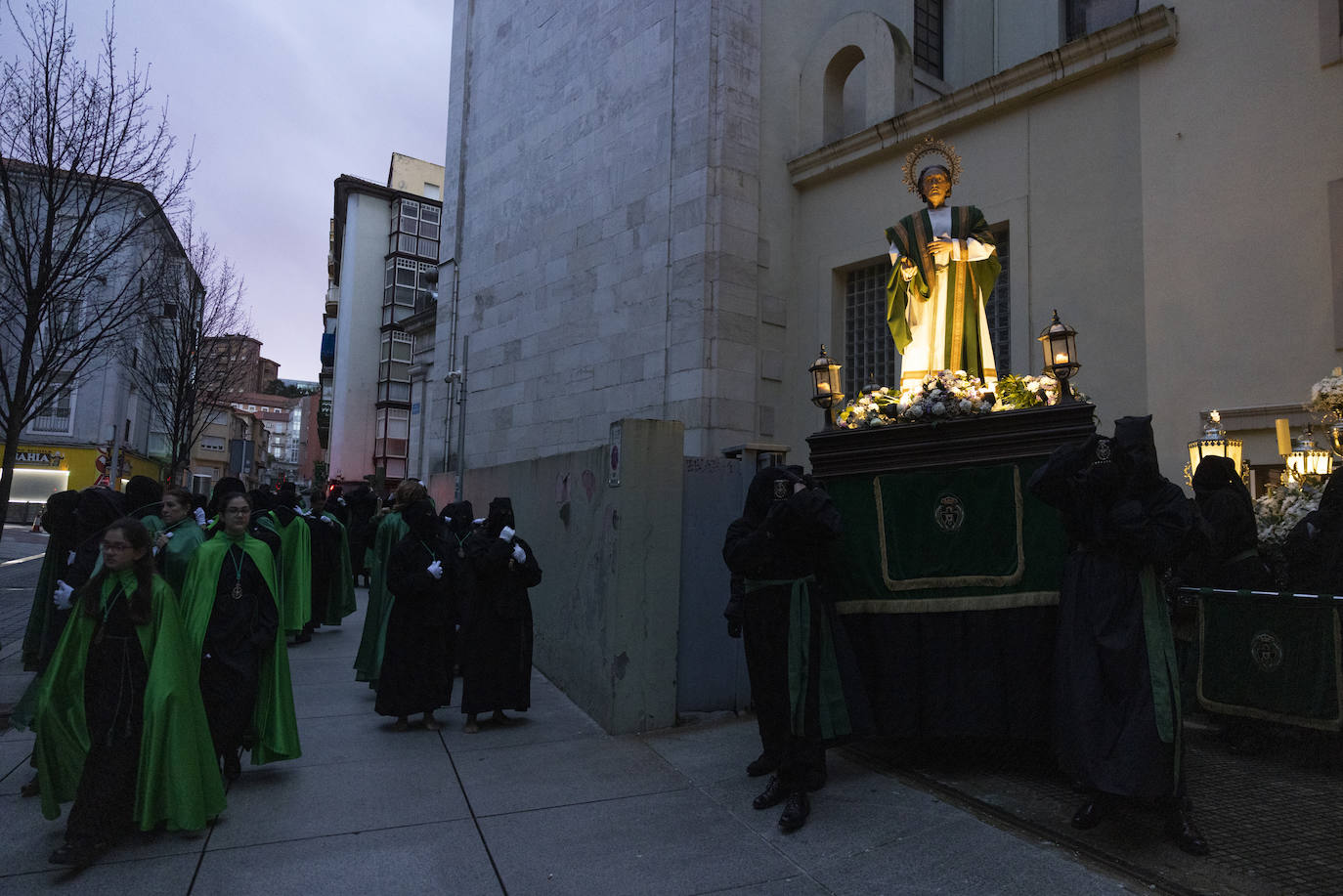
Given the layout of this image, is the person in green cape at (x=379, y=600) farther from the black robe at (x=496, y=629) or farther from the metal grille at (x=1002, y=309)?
the metal grille at (x=1002, y=309)

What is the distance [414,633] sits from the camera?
6.88 meters

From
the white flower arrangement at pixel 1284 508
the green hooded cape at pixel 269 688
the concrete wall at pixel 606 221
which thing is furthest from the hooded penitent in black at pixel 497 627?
the white flower arrangement at pixel 1284 508

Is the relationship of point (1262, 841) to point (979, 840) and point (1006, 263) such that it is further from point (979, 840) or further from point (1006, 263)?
point (1006, 263)

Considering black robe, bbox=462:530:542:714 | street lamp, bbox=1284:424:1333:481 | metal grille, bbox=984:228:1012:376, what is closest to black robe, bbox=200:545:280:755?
black robe, bbox=462:530:542:714

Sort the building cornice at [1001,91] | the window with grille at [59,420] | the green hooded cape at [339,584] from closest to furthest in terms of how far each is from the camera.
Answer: the building cornice at [1001,91] → the green hooded cape at [339,584] → the window with grille at [59,420]

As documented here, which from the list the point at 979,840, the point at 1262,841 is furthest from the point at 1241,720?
the point at 979,840

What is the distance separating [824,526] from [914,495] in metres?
1.06

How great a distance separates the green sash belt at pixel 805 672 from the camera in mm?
4734

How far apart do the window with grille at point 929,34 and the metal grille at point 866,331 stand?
4.46 m

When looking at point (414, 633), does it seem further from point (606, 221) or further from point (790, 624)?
point (606, 221)

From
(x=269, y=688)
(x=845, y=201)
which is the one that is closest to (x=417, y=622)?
(x=269, y=688)

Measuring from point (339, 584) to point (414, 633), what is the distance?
225 inches

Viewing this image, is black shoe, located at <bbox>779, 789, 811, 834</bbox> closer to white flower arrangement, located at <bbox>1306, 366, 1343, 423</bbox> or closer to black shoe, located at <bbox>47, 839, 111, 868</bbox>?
black shoe, located at <bbox>47, 839, 111, 868</bbox>

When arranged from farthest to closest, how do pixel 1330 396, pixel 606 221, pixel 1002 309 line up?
pixel 606 221, pixel 1002 309, pixel 1330 396
